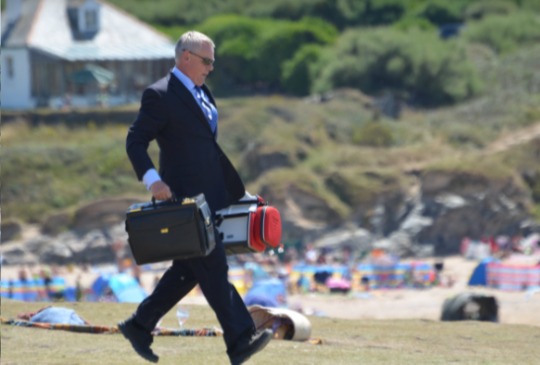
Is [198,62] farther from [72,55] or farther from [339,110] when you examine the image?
[72,55]

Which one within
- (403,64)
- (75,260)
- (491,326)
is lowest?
(75,260)

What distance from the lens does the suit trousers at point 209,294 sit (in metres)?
6.20

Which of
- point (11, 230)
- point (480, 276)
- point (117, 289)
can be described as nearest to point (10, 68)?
point (11, 230)

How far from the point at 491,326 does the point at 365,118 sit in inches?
1449

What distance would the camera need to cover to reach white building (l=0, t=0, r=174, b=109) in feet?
157

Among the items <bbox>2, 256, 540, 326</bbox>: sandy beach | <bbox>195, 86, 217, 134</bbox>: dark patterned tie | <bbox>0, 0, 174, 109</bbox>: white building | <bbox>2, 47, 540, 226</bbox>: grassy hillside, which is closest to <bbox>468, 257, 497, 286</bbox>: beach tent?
<bbox>2, 256, 540, 326</bbox>: sandy beach

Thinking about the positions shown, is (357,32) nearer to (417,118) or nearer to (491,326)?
(417,118)

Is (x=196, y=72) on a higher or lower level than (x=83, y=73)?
higher

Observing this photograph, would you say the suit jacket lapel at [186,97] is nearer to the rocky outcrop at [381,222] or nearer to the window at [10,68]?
the rocky outcrop at [381,222]

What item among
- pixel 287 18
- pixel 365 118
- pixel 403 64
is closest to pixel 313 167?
pixel 365 118

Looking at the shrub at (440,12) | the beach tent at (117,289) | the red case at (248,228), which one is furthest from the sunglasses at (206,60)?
the shrub at (440,12)

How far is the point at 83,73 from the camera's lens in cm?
4566

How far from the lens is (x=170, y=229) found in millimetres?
5938

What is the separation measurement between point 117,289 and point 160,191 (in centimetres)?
1549
